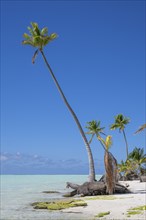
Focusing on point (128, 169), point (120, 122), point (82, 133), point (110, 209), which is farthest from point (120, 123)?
point (110, 209)

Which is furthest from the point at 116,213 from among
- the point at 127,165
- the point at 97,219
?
the point at 127,165

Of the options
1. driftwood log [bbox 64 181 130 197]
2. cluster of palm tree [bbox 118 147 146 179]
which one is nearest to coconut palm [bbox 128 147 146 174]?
cluster of palm tree [bbox 118 147 146 179]

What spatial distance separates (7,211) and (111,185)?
11.4 metres

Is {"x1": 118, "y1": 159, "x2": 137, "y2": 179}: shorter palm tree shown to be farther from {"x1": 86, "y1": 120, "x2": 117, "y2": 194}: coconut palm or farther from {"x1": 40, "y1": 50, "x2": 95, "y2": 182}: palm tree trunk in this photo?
{"x1": 86, "y1": 120, "x2": 117, "y2": 194}: coconut palm

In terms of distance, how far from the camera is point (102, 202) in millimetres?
28266

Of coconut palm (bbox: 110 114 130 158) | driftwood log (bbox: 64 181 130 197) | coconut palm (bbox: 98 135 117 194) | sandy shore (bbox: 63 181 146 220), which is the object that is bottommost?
sandy shore (bbox: 63 181 146 220)

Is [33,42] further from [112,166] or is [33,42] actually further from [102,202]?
[102,202]

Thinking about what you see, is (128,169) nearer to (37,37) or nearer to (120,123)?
(120,123)

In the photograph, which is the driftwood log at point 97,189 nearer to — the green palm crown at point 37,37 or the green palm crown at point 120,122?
the green palm crown at point 37,37

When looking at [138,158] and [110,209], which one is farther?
[138,158]

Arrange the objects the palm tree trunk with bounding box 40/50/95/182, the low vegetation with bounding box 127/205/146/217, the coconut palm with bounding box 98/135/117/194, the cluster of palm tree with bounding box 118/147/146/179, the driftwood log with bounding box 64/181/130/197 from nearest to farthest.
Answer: the low vegetation with bounding box 127/205/146/217 < the coconut palm with bounding box 98/135/117/194 < the driftwood log with bounding box 64/181/130/197 < the palm tree trunk with bounding box 40/50/95/182 < the cluster of palm tree with bounding box 118/147/146/179

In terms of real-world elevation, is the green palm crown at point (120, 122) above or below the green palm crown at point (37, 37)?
below

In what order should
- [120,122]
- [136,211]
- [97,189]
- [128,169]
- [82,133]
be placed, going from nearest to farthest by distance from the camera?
1. [136,211]
2. [97,189]
3. [82,133]
4. [128,169]
5. [120,122]

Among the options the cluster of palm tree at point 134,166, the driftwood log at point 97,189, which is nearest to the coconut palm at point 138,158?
the cluster of palm tree at point 134,166
